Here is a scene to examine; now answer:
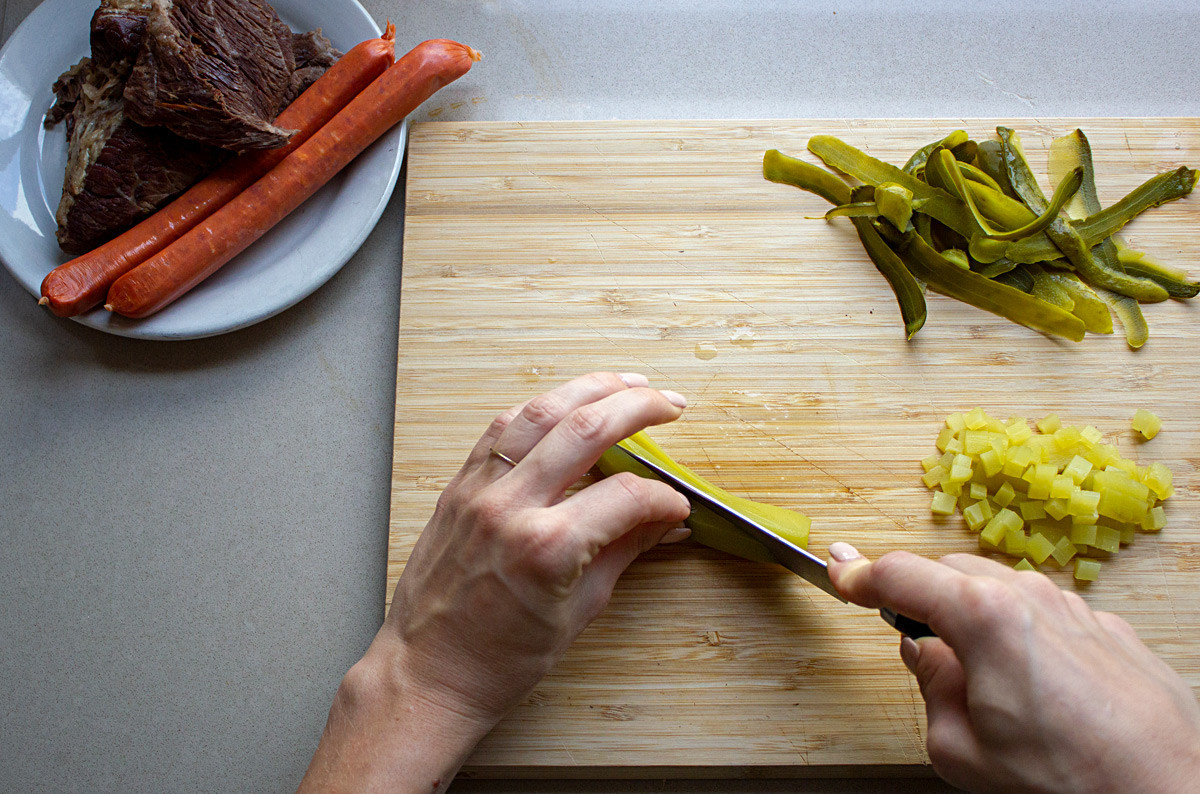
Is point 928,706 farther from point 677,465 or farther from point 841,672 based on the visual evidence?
point 677,465

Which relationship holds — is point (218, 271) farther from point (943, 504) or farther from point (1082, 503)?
point (1082, 503)

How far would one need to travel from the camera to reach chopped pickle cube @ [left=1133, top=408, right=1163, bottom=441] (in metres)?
1.78

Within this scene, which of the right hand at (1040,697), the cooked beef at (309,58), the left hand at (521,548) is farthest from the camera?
the cooked beef at (309,58)

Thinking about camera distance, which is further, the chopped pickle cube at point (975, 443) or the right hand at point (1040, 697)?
the chopped pickle cube at point (975, 443)

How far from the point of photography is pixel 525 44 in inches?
87.3

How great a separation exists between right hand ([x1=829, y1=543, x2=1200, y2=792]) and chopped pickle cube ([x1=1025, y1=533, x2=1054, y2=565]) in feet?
1.48

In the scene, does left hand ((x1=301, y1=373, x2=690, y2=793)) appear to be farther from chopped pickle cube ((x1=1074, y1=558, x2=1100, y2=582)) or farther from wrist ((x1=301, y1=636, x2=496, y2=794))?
chopped pickle cube ((x1=1074, y1=558, x2=1100, y2=582))

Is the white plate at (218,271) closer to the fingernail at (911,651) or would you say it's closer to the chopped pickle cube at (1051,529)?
the fingernail at (911,651)

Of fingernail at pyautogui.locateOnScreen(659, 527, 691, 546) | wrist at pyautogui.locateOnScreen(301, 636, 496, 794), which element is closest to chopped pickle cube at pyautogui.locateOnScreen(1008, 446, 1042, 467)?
fingernail at pyautogui.locateOnScreen(659, 527, 691, 546)

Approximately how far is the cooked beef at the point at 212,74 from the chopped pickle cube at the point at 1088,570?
2.13 metres

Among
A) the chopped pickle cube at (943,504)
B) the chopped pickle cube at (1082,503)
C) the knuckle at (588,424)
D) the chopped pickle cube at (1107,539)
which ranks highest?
the knuckle at (588,424)

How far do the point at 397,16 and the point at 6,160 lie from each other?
1098 mm

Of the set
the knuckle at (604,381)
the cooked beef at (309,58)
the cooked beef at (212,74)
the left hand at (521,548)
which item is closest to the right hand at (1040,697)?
the left hand at (521,548)

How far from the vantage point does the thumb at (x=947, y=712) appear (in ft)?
3.90
